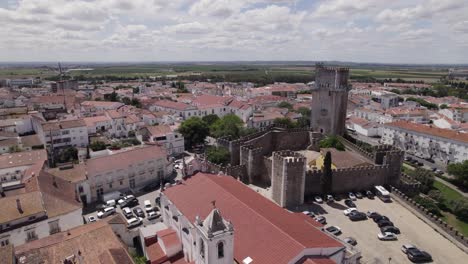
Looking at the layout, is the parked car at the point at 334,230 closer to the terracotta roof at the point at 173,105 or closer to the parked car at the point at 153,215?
the parked car at the point at 153,215

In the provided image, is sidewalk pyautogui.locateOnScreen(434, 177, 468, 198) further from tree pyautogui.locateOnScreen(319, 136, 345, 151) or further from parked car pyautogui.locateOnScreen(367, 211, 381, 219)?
parked car pyautogui.locateOnScreen(367, 211, 381, 219)

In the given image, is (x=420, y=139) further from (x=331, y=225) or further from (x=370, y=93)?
(x=370, y=93)

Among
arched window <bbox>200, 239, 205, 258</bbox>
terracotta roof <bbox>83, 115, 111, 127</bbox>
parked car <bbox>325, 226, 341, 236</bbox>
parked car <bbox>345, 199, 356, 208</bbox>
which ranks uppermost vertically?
arched window <bbox>200, 239, 205, 258</bbox>

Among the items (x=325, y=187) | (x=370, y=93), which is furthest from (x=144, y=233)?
(x=370, y=93)

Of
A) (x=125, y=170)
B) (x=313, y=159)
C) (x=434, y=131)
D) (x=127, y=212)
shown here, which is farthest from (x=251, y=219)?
(x=434, y=131)

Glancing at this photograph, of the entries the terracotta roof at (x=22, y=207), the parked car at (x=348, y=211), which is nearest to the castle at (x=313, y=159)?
the parked car at (x=348, y=211)

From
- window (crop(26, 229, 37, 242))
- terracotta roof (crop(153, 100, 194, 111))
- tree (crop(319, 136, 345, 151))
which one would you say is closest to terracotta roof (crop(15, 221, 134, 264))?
window (crop(26, 229, 37, 242))
